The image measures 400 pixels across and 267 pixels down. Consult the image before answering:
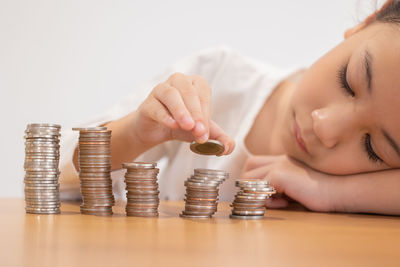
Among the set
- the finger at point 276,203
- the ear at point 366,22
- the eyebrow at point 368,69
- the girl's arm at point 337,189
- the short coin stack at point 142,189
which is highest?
the ear at point 366,22

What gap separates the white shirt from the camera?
60.3 inches

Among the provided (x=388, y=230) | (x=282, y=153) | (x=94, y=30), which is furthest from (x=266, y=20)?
(x=388, y=230)

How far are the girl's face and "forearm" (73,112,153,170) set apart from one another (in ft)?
1.20

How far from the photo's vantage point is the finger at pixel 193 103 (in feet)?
2.78

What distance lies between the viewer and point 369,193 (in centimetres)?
111

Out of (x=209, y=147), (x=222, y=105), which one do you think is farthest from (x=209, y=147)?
(x=222, y=105)

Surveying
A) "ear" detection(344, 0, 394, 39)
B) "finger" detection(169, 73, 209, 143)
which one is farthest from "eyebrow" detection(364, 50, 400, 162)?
"finger" detection(169, 73, 209, 143)

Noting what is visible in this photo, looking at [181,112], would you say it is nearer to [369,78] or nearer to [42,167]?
[42,167]

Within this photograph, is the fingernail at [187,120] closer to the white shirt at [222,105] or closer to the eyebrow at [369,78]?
the eyebrow at [369,78]

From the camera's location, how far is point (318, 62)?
4.22 feet

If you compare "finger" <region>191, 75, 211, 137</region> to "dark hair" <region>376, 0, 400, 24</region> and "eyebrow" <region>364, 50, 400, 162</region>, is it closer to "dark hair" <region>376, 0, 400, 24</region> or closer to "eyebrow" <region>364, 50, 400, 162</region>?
"eyebrow" <region>364, 50, 400, 162</region>

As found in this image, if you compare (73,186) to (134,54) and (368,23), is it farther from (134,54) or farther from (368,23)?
(134,54)

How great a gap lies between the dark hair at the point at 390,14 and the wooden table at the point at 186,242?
50 cm

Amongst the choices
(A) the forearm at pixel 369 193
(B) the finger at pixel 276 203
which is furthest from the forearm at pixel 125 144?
(A) the forearm at pixel 369 193
